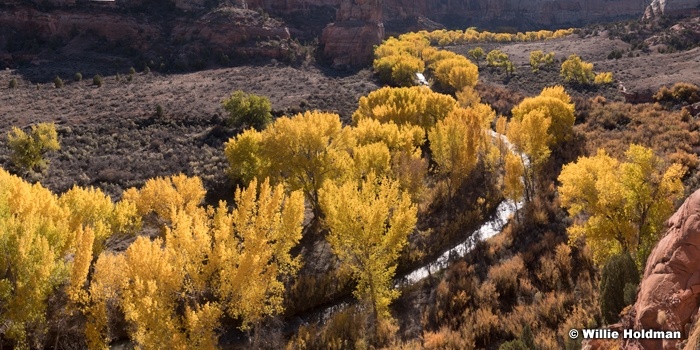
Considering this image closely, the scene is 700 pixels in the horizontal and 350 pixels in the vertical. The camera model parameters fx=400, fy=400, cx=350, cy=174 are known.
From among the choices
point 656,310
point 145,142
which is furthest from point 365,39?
point 656,310

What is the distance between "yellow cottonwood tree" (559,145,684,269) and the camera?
19062mm

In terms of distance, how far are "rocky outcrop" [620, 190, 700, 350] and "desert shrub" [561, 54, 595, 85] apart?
260ft

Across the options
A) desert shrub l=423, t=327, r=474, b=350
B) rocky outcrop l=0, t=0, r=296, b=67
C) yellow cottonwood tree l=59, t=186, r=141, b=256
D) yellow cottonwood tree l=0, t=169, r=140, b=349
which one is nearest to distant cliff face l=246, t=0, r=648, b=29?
rocky outcrop l=0, t=0, r=296, b=67

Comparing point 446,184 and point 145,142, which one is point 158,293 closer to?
point 446,184

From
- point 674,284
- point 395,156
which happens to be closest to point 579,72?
point 395,156

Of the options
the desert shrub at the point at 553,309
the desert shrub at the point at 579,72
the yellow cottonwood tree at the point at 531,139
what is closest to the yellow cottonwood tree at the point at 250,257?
the desert shrub at the point at 553,309

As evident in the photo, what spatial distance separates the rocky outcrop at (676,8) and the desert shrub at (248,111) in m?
120

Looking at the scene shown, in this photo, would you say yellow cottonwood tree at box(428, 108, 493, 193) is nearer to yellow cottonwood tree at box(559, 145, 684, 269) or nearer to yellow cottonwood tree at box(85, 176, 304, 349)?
yellow cottonwood tree at box(559, 145, 684, 269)

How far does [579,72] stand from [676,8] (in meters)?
63.3

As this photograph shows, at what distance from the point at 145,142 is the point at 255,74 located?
38.7 meters

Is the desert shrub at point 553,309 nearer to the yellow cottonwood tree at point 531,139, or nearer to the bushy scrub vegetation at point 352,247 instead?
the bushy scrub vegetation at point 352,247

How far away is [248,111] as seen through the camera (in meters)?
55.5

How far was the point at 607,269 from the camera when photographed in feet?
53.0

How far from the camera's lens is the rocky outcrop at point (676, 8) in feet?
357
